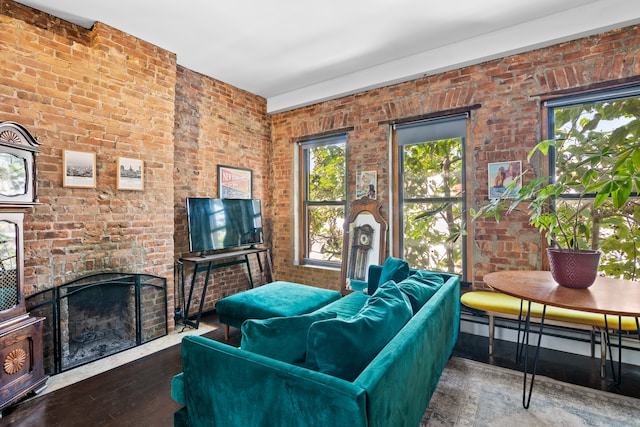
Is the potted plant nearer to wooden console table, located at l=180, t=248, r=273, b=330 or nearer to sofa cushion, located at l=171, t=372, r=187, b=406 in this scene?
sofa cushion, located at l=171, t=372, r=187, b=406

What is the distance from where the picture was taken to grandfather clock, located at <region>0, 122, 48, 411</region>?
2164mm

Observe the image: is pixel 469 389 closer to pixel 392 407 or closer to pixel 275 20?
pixel 392 407

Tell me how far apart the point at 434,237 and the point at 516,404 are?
200 cm

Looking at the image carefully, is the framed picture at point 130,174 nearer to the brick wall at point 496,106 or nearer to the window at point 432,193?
the brick wall at point 496,106

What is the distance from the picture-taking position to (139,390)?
7.88ft

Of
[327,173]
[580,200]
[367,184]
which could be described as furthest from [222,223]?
[580,200]

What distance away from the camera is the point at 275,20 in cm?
300

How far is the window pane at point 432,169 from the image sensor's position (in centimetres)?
377

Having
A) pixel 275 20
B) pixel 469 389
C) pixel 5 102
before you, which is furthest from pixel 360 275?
pixel 5 102

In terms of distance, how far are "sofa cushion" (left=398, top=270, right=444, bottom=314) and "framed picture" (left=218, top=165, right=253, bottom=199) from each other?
9.70ft

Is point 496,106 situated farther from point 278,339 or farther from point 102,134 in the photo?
point 102,134

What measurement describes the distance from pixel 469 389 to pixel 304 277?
289 centimetres

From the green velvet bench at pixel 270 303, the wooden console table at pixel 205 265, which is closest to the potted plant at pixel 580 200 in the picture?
the green velvet bench at pixel 270 303

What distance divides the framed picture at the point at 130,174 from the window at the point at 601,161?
4054mm
